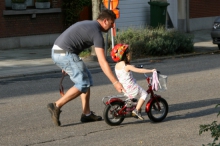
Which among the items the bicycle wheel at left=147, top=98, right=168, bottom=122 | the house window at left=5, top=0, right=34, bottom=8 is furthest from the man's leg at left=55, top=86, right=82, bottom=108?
the house window at left=5, top=0, right=34, bottom=8

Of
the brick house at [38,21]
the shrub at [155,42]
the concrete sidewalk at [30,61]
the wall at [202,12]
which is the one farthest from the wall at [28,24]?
the wall at [202,12]

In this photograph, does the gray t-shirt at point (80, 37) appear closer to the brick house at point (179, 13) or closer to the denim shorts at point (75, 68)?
the denim shorts at point (75, 68)

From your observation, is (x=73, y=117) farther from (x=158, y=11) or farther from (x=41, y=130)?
(x=158, y=11)

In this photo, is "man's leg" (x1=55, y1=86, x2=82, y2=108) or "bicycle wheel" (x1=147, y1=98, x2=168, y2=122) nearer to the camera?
"man's leg" (x1=55, y1=86, x2=82, y2=108)

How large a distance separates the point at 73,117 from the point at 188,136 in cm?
210

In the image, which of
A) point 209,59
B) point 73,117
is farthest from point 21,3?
point 73,117

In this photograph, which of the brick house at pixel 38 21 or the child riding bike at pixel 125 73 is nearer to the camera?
the child riding bike at pixel 125 73

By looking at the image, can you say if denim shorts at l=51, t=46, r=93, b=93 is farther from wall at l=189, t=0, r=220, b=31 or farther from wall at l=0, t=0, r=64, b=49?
wall at l=189, t=0, r=220, b=31

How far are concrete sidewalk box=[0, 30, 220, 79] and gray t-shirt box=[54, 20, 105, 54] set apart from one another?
6500mm

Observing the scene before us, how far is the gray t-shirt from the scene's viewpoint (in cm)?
849

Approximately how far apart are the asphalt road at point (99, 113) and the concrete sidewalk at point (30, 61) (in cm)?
137

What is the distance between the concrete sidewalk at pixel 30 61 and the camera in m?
15.9

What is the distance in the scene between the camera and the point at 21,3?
69.3ft

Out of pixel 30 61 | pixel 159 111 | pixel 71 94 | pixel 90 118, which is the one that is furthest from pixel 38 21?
pixel 71 94
